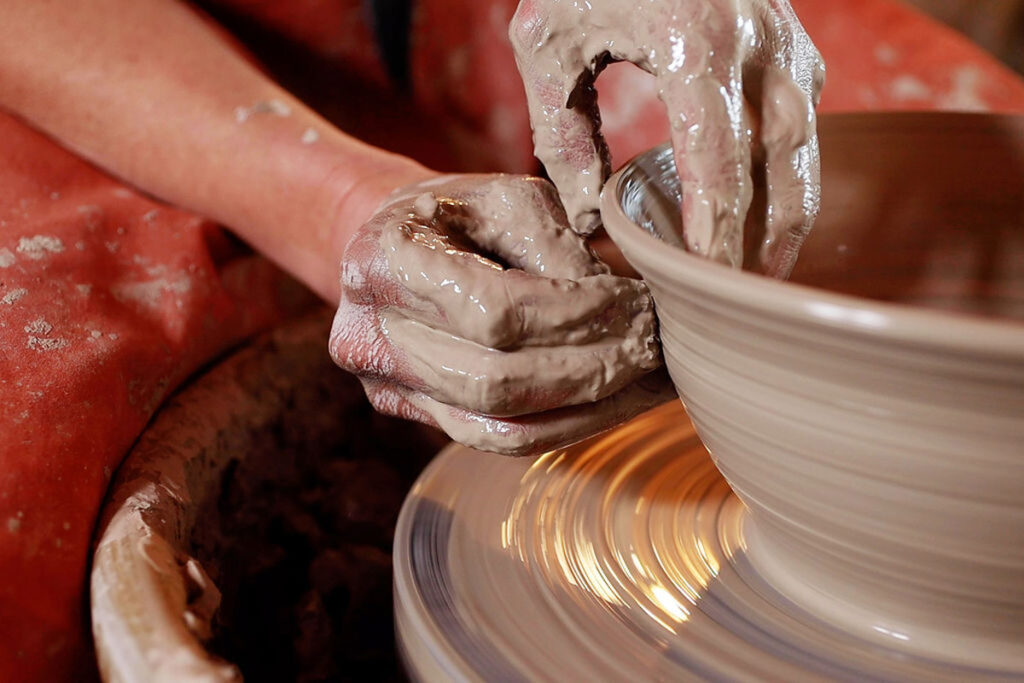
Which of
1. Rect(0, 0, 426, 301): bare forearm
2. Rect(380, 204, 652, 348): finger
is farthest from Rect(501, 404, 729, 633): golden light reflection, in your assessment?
Rect(0, 0, 426, 301): bare forearm

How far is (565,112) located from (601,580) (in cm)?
43

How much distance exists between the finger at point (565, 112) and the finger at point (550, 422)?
16 centimetres

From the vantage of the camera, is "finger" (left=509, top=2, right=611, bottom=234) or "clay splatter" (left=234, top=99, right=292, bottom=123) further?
"clay splatter" (left=234, top=99, right=292, bottom=123)

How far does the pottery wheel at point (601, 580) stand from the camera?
70 centimetres

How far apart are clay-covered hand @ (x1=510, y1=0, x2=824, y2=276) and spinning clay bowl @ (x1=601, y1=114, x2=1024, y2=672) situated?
0.07 meters

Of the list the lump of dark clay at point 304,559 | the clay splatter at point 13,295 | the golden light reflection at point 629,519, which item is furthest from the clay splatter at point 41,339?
the golden light reflection at point 629,519

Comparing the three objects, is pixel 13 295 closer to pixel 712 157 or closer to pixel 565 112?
pixel 565 112

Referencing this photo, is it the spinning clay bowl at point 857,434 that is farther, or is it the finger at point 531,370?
the finger at point 531,370

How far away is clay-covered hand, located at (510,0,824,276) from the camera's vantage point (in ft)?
2.14

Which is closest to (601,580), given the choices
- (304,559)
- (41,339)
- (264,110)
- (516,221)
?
(516,221)

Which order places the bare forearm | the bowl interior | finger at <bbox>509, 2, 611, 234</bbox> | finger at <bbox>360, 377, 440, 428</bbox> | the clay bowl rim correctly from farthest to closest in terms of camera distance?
1. the bare forearm
2. the bowl interior
3. finger at <bbox>360, 377, 440, 428</bbox>
4. finger at <bbox>509, 2, 611, 234</bbox>
5. the clay bowl rim

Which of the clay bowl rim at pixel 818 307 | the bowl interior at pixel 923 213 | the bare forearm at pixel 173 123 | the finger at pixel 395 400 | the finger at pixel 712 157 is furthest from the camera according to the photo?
the bare forearm at pixel 173 123

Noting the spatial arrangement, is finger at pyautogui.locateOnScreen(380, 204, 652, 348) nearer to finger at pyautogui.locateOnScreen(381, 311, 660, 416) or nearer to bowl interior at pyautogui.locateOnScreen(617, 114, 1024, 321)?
finger at pyautogui.locateOnScreen(381, 311, 660, 416)

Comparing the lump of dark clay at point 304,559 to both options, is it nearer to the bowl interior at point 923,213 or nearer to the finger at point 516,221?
the finger at point 516,221
